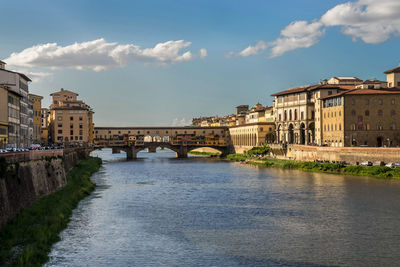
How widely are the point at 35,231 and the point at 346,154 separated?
174 ft

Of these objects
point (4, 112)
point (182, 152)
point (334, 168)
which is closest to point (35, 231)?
point (4, 112)

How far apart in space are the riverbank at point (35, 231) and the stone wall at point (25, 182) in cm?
51

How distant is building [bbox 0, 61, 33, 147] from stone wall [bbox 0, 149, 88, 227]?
13.2 metres

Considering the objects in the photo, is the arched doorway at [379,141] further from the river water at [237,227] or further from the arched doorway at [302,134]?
the river water at [237,227]

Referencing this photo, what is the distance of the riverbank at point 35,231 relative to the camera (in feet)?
72.9

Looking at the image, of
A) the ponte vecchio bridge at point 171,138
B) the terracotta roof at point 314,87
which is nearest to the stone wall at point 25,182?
the terracotta roof at point 314,87

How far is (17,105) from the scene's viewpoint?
60.6 metres

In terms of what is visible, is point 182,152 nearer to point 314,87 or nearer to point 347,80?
point 314,87

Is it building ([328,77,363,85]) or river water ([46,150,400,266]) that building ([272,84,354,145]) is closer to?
building ([328,77,363,85])

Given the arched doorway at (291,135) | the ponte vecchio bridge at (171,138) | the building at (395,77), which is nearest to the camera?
the building at (395,77)

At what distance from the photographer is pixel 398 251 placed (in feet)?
82.7

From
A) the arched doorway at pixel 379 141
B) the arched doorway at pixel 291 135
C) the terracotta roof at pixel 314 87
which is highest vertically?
the terracotta roof at pixel 314 87

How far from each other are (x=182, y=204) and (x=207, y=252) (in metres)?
15.1

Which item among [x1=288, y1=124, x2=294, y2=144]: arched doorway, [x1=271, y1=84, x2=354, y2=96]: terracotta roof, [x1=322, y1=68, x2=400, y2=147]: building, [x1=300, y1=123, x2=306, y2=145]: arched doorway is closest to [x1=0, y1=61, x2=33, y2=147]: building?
[x1=322, y1=68, x2=400, y2=147]: building
